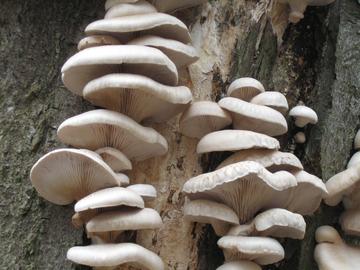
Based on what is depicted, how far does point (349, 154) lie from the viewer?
3846mm

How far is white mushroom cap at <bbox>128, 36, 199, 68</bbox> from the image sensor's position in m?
2.98

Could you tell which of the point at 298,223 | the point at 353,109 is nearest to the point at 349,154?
the point at 353,109

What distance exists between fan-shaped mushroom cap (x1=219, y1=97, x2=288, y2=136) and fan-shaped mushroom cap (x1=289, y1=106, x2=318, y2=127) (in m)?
0.37

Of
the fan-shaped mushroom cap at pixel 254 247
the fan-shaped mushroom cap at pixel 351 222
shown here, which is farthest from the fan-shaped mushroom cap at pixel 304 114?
→ the fan-shaped mushroom cap at pixel 254 247

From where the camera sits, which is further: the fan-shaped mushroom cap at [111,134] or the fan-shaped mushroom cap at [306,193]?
the fan-shaped mushroom cap at [306,193]

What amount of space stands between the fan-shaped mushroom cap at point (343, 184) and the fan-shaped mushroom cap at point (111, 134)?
1.18 m

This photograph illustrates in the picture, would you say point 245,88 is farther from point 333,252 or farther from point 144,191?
point 333,252

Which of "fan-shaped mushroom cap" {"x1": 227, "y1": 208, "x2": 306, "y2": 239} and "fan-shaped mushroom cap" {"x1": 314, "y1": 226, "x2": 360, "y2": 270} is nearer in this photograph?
"fan-shaped mushroom cap" {"x1": 227, "y1": 208, "x2": 306, "y2": 239}

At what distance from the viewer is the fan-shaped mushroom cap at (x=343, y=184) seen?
329cm

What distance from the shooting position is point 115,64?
2.88m

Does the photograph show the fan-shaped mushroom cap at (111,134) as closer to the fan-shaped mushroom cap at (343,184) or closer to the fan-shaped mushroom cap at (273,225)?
the fan-shaped mushroom cap at (273,225)

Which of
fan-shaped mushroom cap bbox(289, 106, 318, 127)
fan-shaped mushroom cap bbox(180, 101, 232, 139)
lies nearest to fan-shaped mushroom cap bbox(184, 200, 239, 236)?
fan-shaped mushroom cap bbox(180, 101, 232, 139)

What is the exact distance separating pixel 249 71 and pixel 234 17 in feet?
1.38

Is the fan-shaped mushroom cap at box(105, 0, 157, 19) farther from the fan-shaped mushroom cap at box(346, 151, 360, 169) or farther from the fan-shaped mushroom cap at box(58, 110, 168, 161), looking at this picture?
the fan-shaped mushroom cap at box(346, 151, 360, 169)
